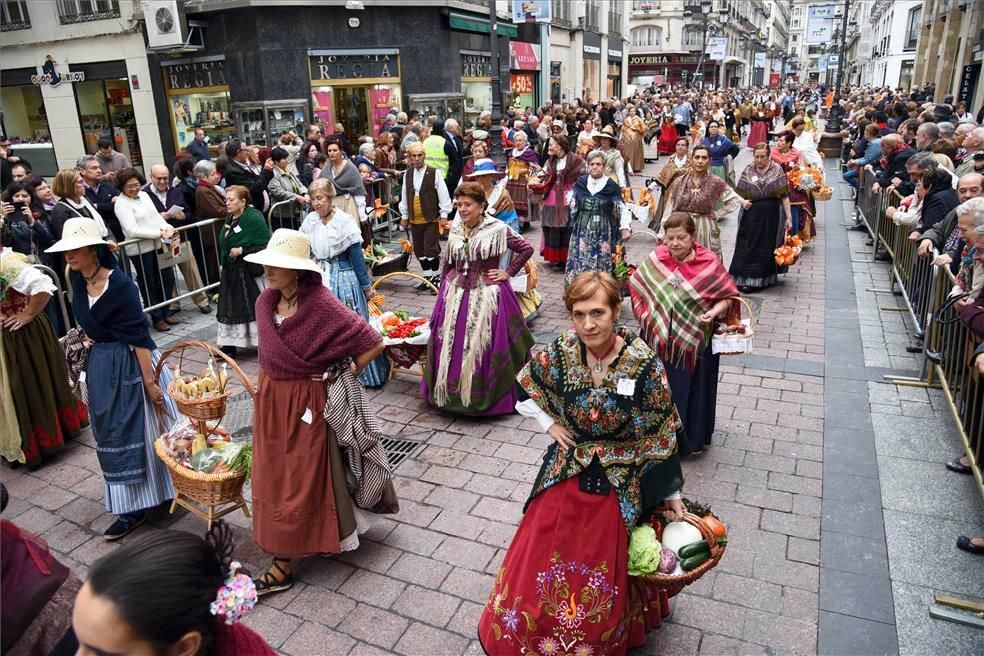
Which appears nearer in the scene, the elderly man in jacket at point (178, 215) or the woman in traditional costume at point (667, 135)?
the elderly man in jacket at point (178, 215)

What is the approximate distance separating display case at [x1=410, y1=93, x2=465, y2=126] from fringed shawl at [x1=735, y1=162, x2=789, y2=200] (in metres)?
11.3

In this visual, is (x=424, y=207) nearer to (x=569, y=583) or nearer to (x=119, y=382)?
(x=119, y=382)

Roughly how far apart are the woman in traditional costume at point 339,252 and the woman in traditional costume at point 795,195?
704 cm

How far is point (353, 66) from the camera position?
18672mm

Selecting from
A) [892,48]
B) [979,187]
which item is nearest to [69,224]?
[979,187]

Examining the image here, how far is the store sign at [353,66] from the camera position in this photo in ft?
59.5

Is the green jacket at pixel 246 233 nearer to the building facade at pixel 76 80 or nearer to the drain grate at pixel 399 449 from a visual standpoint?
the drain grate at pixel 399 449

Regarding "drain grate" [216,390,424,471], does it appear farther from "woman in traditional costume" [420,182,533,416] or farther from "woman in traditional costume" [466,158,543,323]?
→ "woman in traditional costume" [466,158,543,323]

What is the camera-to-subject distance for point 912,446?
544 cm

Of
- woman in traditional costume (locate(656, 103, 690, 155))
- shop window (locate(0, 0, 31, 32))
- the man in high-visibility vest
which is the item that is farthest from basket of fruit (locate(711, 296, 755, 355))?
shop window (locate(0, 0, 31, 32))

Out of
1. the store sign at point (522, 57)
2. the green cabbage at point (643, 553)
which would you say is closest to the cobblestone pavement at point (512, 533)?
the green cabbage at point (643, 553)

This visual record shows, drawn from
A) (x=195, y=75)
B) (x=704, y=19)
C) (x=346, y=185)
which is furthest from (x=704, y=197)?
(x=704, y=19)

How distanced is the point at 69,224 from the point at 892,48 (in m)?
53.0

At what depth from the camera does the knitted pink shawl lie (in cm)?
387
